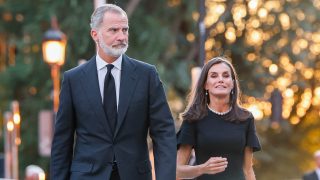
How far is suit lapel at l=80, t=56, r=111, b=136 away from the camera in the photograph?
7.49 m

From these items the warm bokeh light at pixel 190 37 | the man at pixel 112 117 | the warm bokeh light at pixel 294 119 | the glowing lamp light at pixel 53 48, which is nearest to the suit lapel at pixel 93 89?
the man at pixel 112 117

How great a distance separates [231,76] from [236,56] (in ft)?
65.3

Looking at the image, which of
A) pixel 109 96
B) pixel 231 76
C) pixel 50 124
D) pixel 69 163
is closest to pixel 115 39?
pixel 109 96

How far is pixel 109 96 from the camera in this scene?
7.54m

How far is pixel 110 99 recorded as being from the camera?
297 inches

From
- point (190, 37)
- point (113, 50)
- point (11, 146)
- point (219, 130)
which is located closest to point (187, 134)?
point (219, 130)

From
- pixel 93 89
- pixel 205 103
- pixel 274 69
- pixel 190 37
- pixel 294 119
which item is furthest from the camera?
pixel 294 119

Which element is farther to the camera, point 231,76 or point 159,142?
point 231,76

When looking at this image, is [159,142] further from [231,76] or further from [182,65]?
[182,65]

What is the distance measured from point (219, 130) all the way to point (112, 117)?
4.36 ft

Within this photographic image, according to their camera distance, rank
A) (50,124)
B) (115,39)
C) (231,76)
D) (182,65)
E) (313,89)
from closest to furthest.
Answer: (115,39) → (231,76) → (50,124) → (182,65) → (313,89)

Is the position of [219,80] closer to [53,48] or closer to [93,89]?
[93,89]

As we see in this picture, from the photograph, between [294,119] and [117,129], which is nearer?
[117,129]

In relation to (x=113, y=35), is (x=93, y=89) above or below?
below
